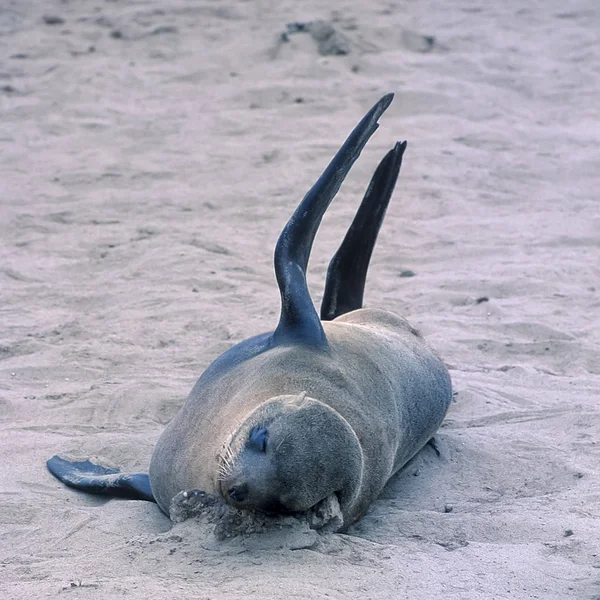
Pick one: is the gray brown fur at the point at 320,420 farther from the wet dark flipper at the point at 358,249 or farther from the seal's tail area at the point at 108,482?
the wet dark flipper at the point at 358,249

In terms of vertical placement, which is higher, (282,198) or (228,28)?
(228,28)

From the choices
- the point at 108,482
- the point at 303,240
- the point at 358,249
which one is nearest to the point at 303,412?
the point at 108,482

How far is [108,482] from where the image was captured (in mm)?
3902

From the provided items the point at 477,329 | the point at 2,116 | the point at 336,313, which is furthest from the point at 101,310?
the point at 2,116

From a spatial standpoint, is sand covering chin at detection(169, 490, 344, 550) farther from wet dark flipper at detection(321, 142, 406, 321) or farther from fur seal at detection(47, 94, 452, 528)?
wet dark flipper at detection(321, 142, 406, 321)

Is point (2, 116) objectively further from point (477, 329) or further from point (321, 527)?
point (321, 527)

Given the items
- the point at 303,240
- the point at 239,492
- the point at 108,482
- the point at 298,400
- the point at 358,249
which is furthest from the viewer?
the point at 358,249

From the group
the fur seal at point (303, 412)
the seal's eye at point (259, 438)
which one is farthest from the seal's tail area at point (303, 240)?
the seal's eye at point (259, 438)

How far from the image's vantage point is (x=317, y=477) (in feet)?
10.1

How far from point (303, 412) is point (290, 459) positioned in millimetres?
199

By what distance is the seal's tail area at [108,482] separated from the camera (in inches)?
152

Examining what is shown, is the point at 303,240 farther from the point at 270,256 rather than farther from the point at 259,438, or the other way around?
the point at 270,256

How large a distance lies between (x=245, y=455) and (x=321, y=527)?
13.0 inches

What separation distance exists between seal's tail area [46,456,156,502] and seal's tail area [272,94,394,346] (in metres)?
0.73
